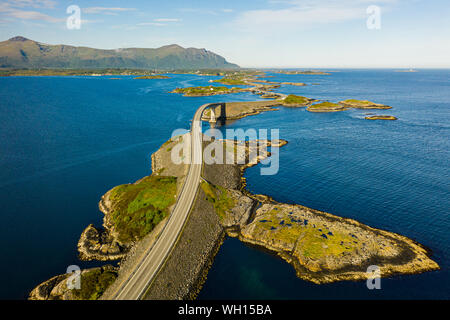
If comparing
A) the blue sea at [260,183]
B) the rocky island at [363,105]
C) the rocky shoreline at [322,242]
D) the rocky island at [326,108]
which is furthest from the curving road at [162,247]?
the rocky island at [363,105]

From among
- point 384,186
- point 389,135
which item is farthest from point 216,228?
point 389,135

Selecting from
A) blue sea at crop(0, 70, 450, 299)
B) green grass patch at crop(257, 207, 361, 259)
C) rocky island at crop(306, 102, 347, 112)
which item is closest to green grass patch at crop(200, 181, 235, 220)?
blue sea at crop(0, 70, 450, 299)

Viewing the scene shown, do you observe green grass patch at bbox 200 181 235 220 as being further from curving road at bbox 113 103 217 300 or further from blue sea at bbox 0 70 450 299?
blue sea at bbox 0 70 450 299

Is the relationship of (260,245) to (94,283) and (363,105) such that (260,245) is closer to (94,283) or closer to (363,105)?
Result: (94,283)

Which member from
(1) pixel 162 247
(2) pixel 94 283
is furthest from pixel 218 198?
(2) pixel 94 283

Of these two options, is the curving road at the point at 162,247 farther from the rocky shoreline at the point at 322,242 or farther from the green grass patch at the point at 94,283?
the rocky shoreline at the point at 322,242

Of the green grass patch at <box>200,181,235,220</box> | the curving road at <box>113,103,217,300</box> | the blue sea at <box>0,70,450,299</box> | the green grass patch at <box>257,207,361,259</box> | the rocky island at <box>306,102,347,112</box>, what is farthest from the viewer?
the rocky island at <box>306,102,347,112</box>
